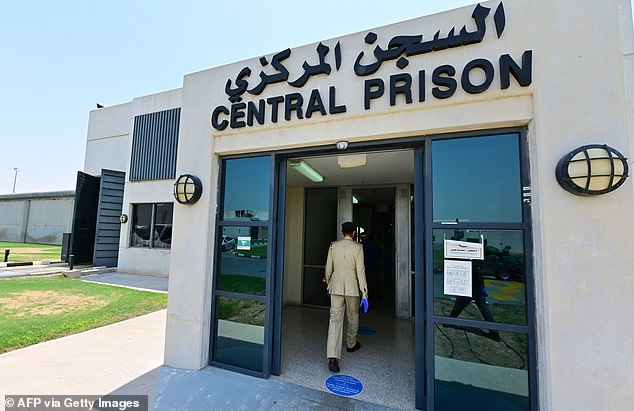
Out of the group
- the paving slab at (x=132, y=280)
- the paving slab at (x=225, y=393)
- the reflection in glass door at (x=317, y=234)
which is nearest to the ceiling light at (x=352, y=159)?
the reflection in glass door at (x=317, y=234)

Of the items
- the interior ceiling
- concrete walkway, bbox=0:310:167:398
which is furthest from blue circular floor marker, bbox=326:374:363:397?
the interior ceiling

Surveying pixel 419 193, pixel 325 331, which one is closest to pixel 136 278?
pixel 325 331

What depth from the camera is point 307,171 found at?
4938 millimetres

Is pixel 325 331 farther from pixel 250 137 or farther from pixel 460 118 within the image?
pixel 460 118

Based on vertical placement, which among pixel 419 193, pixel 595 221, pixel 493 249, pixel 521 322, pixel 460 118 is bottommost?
pixel 521 322

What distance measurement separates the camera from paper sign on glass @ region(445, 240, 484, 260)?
8.18 ft

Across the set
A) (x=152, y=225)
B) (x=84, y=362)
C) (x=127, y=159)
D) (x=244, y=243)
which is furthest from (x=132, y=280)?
(x=244, y=243)

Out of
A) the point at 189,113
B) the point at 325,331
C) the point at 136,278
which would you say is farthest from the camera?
the point at 136,278

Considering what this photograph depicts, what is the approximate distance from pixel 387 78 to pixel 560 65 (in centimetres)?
142

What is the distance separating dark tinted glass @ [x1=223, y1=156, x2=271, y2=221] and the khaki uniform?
1127 millimetres

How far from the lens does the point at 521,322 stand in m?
2.40

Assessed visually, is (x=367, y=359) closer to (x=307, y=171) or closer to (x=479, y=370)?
(x=479, y=370)

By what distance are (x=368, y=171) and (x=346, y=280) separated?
206 centimetres

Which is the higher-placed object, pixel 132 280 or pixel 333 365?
pixel 333 365
